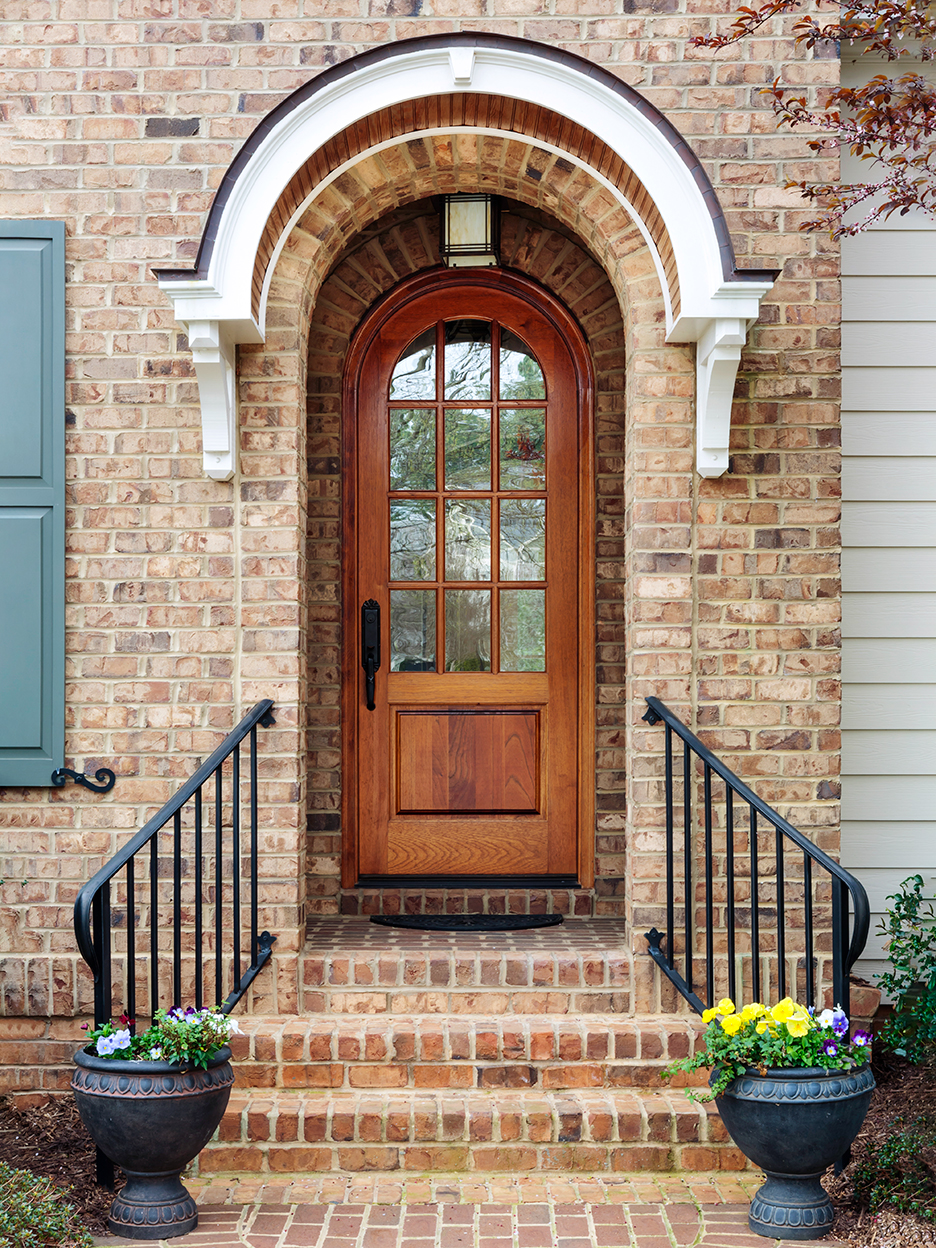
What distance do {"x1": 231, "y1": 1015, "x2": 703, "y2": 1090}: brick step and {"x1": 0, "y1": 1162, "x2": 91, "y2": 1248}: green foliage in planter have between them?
2.23 feet

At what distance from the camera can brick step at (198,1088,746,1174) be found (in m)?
3.03

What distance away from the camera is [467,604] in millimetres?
4055

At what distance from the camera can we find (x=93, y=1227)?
264cm

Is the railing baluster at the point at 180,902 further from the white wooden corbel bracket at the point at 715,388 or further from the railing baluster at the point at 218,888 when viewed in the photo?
the white wooden corbel bracket at the point at 715,388

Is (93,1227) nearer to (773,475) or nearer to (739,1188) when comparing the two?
(739,1188)

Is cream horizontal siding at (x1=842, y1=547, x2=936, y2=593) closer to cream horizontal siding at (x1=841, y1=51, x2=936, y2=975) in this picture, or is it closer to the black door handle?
cream horizontal siding at (x1=841, y1=51, x2=936, y2=975)

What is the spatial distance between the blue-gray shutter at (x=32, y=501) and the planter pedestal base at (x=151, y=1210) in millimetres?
1285

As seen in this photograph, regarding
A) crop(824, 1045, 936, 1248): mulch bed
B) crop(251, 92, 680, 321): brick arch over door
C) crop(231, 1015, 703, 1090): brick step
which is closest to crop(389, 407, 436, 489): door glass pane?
crop(251, 92, 680, 321): brick arch over door

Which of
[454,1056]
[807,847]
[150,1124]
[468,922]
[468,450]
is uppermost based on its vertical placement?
[468,450]

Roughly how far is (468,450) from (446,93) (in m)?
1.25

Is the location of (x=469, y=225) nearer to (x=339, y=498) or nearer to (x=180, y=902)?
(x=339, y=498)

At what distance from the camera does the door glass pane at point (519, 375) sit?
4.08 meters

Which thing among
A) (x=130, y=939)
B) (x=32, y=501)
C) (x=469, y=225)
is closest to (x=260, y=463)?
(x=32, y=501)

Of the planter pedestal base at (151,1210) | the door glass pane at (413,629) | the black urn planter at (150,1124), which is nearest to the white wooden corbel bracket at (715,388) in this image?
the door glass pane at (413,629)
